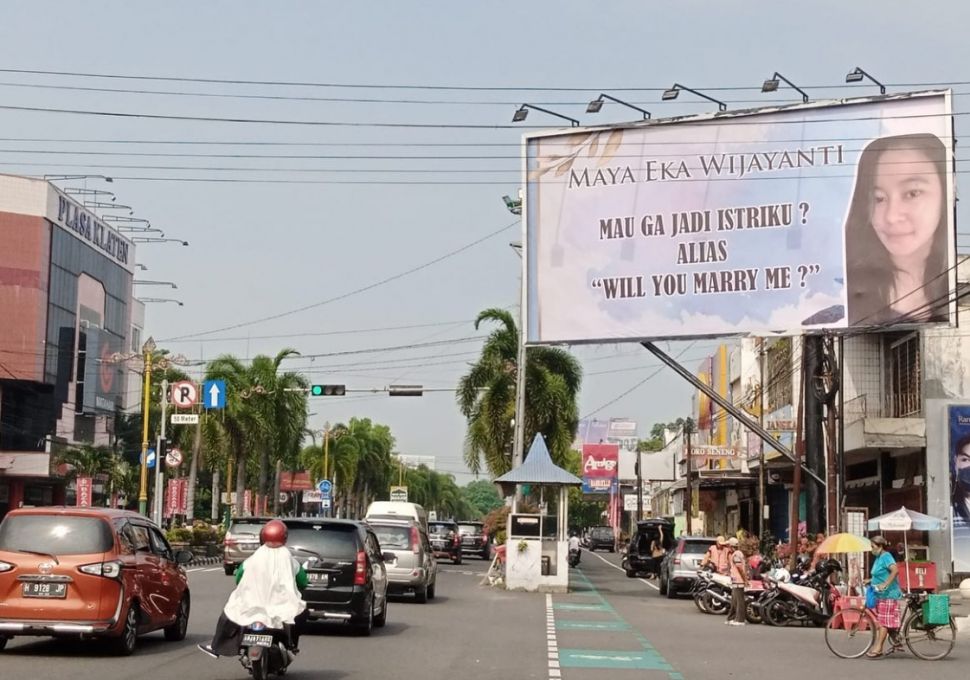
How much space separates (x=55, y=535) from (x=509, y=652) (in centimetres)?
600

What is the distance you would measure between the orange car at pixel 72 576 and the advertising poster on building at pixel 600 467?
95.4 meters

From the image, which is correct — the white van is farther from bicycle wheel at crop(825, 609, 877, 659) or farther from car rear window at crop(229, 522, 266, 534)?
bicycle wheel at crop(825, 609, 877, 659)

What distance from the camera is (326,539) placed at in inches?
750

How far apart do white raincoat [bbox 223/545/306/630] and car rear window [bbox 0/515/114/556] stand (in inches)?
125

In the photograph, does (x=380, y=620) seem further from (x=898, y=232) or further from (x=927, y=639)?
(x=898, y=232)

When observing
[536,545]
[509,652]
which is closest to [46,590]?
[509,652]

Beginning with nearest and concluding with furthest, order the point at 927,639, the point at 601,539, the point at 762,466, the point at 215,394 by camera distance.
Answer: the point at 927,639
the point at 215,394
the point at 762,466
the point at 601,539

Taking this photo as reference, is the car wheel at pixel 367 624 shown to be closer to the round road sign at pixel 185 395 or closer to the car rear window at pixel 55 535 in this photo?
the car rear window at pixel 55 535

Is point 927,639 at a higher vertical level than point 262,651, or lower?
lower

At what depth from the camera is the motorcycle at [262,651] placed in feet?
40.2

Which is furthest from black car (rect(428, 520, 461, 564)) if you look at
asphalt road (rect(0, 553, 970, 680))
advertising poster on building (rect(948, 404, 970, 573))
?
asphalt road (rect(0, 553, 970, 680))

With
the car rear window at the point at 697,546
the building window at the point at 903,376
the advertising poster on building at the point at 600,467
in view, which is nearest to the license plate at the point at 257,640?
the car rear window at the point at 697,546

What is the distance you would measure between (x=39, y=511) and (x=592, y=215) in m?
21.0

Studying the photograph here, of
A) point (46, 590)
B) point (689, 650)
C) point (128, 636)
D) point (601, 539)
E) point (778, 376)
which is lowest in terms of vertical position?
point (601, 539)
